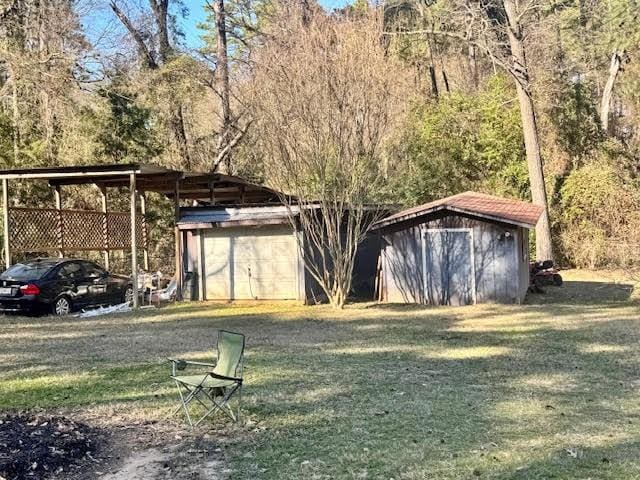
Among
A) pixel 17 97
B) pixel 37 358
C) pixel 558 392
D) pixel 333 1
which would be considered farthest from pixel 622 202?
pixel 17 97

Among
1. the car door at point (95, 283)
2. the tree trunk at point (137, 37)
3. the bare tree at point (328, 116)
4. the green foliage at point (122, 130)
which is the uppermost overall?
the tree trunk at point (137, 37)

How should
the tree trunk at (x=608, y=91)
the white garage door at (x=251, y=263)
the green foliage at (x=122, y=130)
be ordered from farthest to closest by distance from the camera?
the tree trunk at (x=608, y=91) → the green foliage at (x=122, y=130) → the white garage door at (x=251, y=263)

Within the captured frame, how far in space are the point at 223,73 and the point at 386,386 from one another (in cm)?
1900

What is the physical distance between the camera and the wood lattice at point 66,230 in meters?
16.5

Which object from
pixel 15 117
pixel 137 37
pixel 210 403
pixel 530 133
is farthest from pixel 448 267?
pixel 137 37

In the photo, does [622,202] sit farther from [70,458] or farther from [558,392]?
[70,458]

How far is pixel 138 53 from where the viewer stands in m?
26.2

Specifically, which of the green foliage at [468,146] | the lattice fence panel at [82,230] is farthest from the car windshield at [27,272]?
the green foliage at [468,146]

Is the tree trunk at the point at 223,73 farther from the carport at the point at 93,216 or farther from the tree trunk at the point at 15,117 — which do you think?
the tree trunk at the point at 15,117

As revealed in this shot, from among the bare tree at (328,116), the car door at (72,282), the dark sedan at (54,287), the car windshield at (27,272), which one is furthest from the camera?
the car door at (72,282)

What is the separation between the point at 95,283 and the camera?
1591 cm

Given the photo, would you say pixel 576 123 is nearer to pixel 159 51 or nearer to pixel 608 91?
pixel 608 91

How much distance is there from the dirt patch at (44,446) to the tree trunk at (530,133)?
19.0 m

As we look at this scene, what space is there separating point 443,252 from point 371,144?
11.8 ft
